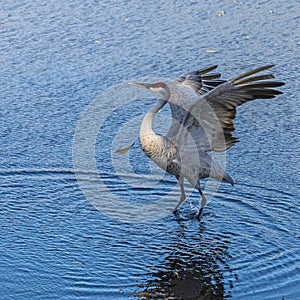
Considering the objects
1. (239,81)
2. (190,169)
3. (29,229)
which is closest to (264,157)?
(190,169)

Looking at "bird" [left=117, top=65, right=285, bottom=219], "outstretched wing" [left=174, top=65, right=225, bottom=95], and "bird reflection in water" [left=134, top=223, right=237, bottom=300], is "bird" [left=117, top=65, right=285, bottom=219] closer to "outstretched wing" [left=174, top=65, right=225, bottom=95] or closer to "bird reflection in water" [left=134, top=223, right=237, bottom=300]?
"outstretched wing" [left=174, top=65, right=225, bottom=95]

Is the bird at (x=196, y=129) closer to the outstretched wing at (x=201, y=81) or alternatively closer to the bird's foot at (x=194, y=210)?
the bird's foot at (x=194, y=210)

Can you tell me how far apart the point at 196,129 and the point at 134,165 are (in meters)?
1.19

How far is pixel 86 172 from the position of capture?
278 inches

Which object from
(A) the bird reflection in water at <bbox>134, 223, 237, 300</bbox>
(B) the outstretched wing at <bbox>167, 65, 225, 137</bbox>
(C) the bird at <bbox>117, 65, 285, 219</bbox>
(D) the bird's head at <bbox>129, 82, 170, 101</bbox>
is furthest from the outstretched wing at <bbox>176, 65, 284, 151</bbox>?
(A) the bird reflection in water at <bbox>134, 223, 237, 300</bbox>

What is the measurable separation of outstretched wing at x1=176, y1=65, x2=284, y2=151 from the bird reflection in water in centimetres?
82

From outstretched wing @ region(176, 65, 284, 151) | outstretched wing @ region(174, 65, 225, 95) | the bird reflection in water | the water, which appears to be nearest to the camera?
the bird reflection in water

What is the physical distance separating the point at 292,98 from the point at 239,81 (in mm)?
2849

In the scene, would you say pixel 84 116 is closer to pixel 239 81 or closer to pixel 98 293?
pixel 239 81

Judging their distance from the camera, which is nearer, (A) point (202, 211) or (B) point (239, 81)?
(B) point (239, 81)

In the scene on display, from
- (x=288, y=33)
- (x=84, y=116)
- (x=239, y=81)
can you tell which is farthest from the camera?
(x=288, y=33)

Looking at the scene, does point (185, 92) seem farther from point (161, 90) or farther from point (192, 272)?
point (192, 272)

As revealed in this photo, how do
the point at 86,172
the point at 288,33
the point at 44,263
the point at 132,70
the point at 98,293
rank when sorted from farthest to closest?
the point at 288,33
the point at 132,70
the point at 86,172
the point at 44,263
the point at 98,293

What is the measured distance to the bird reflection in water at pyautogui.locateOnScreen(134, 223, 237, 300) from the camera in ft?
16.5
